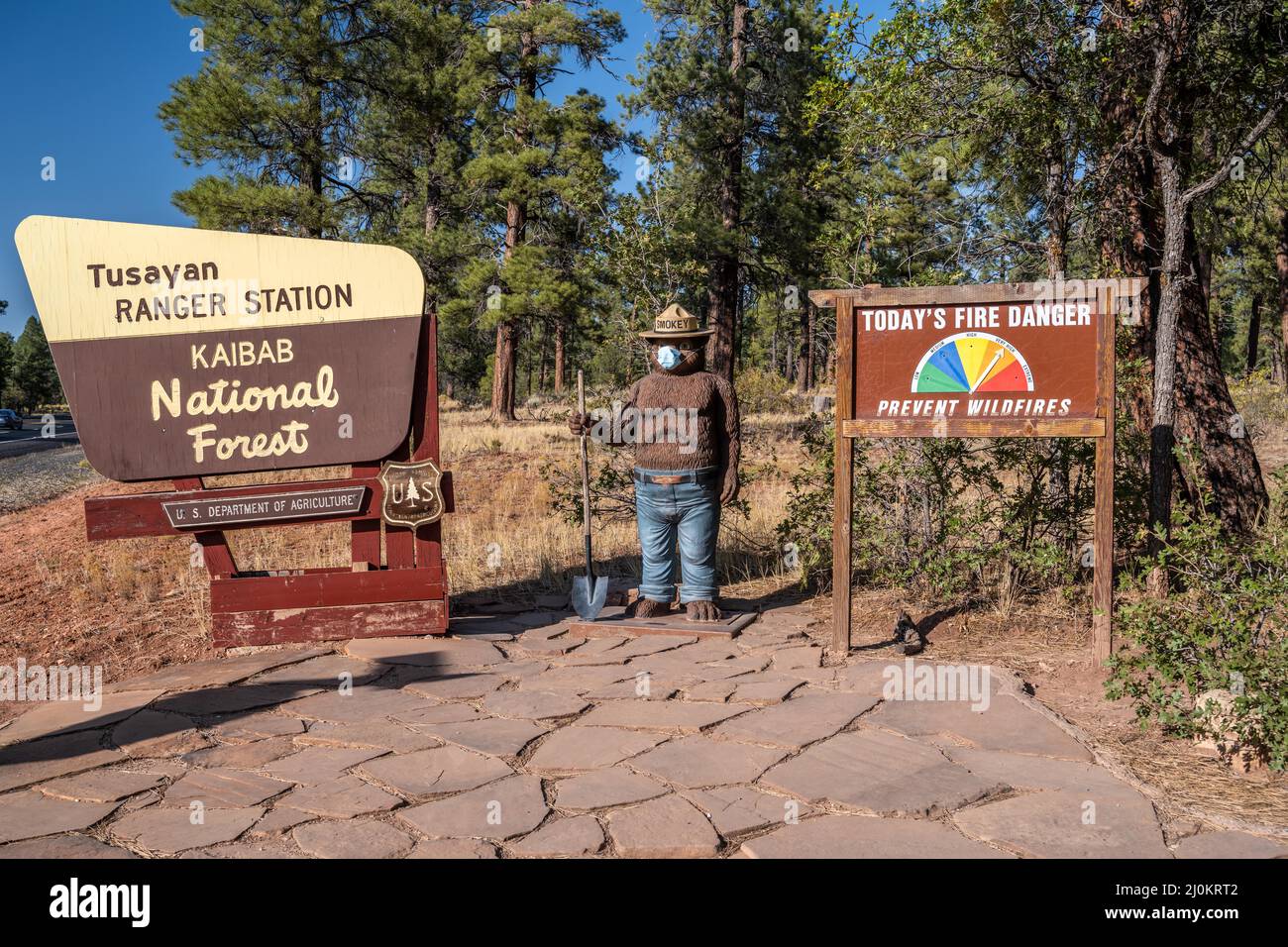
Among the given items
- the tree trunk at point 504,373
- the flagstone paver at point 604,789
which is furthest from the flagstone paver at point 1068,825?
the tree trunk at point 504,373

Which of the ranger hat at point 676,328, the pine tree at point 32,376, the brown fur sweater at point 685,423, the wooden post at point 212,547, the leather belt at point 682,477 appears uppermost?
the pine tree at point 32,376

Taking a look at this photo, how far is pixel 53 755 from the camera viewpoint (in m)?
4.10

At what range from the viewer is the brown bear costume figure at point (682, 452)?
6.12m

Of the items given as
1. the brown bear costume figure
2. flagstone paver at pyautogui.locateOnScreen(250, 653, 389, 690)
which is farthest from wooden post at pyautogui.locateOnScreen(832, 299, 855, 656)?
flagstone paver at pyautogui.locateOnScreen(250, 653, 389, 690)

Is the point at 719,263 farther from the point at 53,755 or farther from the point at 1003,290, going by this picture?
the point at 53,755

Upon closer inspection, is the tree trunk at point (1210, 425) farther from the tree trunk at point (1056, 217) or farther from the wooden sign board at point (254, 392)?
the wooden sign board at point (254, 392)

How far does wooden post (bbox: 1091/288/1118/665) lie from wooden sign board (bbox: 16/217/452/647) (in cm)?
365

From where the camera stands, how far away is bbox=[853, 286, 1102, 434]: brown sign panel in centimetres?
522

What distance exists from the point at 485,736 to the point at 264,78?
52.8 ft

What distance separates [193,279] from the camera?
19.1 ft

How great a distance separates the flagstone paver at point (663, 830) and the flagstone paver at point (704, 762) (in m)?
0.22

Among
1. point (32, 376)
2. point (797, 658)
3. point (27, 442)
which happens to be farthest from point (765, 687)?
point (32, 376)

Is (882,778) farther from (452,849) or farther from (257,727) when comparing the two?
(257,727)

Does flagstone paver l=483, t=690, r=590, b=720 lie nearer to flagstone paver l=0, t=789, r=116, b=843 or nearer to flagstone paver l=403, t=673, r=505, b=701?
flagstone paver l=403, t=673, r=505, b=701
